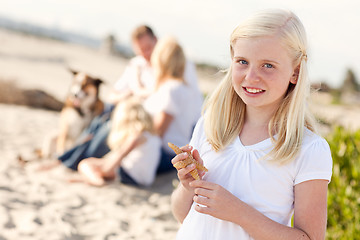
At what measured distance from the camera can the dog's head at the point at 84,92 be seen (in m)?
4.74

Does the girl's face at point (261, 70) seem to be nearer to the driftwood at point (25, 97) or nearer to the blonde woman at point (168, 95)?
the blonde woman at point (168, 95)

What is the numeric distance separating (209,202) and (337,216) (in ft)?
6.93

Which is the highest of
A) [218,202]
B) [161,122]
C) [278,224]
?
[218,202]

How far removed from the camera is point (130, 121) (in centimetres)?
415

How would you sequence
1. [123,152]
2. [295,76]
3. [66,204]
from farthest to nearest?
[123,152], [66,204], [295,76]

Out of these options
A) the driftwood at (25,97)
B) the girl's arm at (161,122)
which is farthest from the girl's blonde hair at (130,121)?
the driftwood at (25,97)

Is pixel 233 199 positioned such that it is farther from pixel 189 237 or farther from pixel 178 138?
pixel 178 138

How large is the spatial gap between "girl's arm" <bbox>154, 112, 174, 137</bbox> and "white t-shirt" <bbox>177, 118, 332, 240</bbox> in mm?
2809

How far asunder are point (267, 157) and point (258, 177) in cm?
8

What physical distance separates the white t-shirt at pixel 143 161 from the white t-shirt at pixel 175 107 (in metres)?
0.29

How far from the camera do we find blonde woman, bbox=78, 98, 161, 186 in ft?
13.5

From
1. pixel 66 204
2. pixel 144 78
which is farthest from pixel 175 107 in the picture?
pixel 66 204

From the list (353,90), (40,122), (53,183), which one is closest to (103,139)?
(53,183)

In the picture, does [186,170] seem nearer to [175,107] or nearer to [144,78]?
[175,107]
